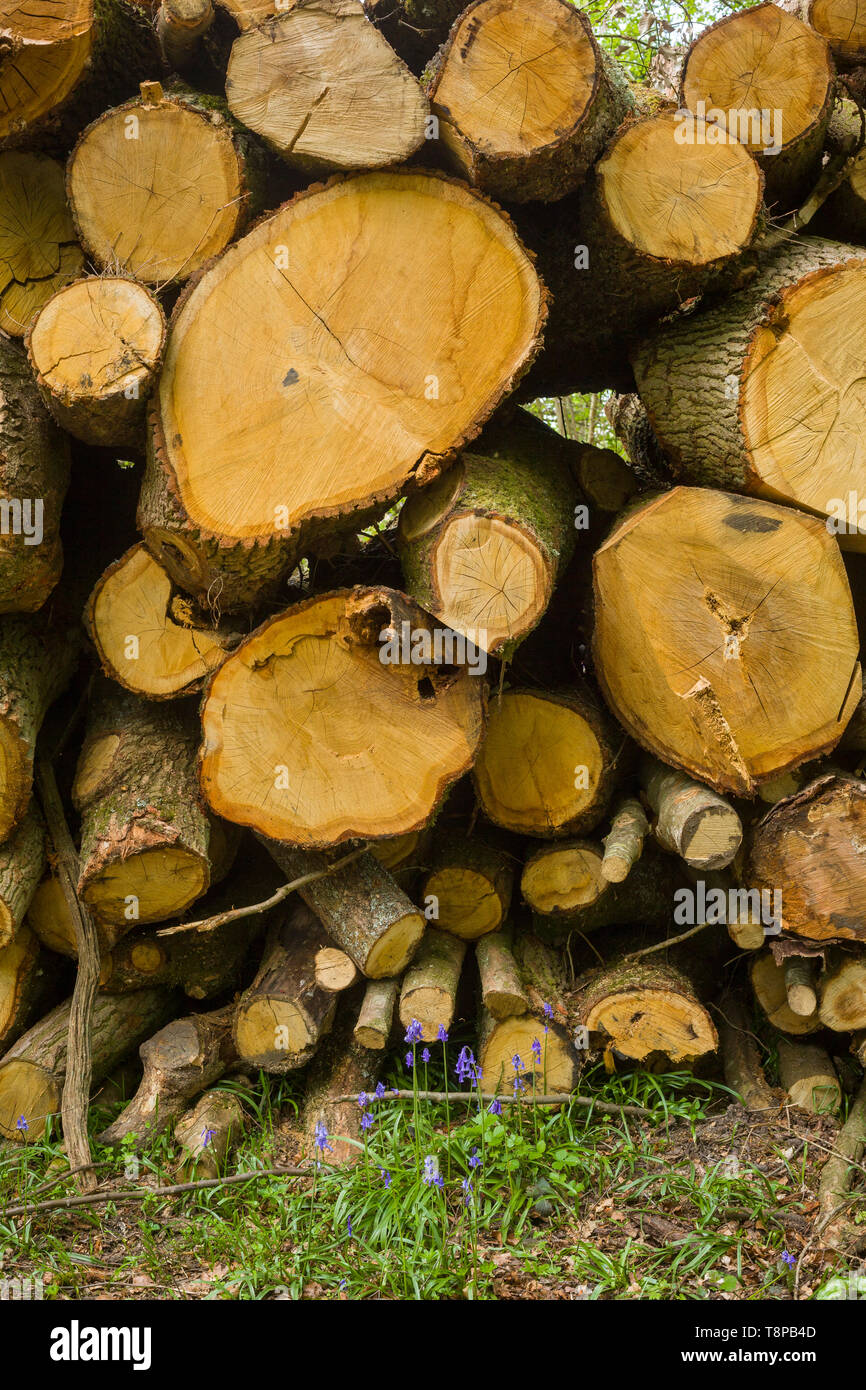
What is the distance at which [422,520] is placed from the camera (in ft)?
9.11

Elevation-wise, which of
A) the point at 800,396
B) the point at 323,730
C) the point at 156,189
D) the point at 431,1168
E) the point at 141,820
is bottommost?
the point at 431,1168

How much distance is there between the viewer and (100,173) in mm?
2914

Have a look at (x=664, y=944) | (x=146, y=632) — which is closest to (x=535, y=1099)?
(x=664, y=944)

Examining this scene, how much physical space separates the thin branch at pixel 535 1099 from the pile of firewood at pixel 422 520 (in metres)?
0.10

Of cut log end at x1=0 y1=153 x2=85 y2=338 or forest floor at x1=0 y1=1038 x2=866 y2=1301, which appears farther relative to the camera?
cut log end at x1=0 y1=153 x2=85 y2=338

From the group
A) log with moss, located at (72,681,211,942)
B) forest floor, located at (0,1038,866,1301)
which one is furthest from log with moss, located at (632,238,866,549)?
log with moss, located at (72,681,211,942)

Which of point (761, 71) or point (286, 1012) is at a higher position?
point (761, 71)

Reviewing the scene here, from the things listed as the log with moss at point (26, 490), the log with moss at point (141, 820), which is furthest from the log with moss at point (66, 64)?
the log with moss at point (141, 820)

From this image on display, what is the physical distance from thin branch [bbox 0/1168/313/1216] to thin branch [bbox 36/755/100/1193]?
9cm

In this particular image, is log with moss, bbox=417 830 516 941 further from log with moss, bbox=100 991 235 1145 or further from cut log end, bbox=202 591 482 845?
log with moss, bbox=100 991 235 1145

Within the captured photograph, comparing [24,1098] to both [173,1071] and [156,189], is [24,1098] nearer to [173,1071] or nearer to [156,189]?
[173,1071]

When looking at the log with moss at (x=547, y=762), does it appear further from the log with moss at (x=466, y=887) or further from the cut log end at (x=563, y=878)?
the log with moss at (x=466, y=887)

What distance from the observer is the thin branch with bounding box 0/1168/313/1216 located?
9.14 feet

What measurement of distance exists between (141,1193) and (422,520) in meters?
2.02
